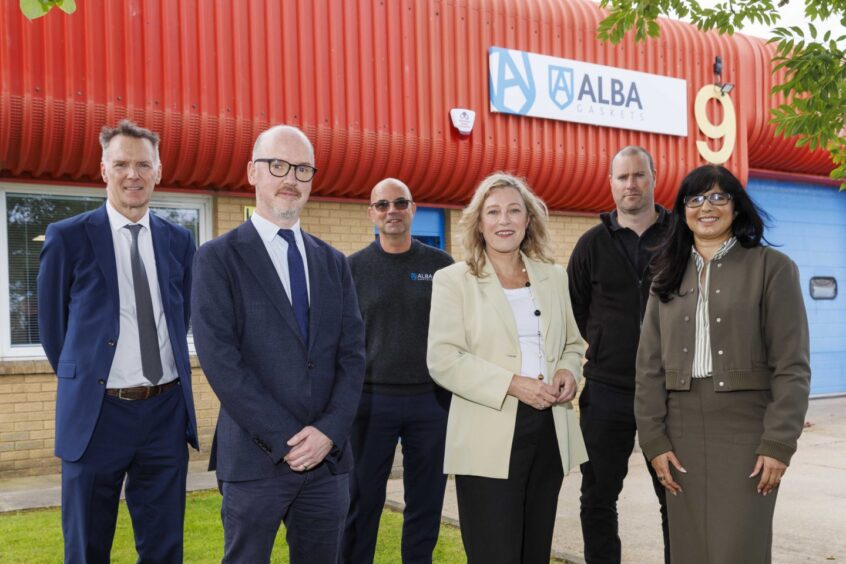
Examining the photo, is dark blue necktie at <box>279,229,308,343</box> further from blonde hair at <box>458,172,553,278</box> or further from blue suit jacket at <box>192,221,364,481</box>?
blonde hair at <box>458,172,553,278</box>

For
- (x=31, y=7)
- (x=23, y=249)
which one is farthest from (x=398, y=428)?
(x=23, y=249)

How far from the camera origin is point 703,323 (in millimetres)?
3486

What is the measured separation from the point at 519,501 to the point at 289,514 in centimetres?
92

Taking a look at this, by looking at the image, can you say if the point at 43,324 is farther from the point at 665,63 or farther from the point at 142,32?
the point at 665,63

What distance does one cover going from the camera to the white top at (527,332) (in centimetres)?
362

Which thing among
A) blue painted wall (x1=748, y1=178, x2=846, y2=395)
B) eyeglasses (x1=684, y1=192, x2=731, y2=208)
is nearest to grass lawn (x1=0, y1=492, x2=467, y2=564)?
eyeglasses (x1=684, y1=192, x2=731, y2=208)

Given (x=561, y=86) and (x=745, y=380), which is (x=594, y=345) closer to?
(x=745, y=380)

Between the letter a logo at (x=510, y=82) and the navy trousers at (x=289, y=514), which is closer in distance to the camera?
the navy trousers at (x=289, y=514)

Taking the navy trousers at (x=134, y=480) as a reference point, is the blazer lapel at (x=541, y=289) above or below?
above

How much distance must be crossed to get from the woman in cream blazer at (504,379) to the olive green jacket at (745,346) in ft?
1.14

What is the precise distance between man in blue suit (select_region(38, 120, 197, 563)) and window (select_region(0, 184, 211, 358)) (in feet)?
15.8

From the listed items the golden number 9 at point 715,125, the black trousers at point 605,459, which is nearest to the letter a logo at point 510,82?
the golden number 9 at point 715,125

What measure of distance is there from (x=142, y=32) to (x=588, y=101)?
5582mm

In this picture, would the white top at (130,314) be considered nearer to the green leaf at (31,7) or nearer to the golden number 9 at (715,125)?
the green leaf at (31,7)
